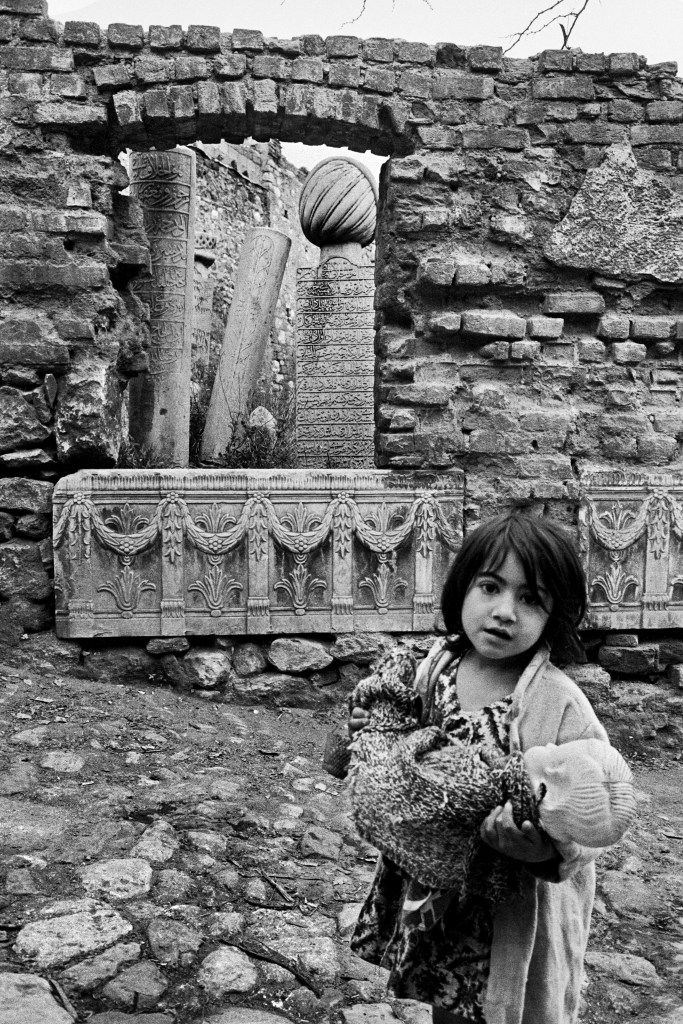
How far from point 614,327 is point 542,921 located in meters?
3.87

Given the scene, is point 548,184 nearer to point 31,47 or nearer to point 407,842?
point 31,47

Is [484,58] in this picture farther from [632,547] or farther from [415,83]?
[632,547]

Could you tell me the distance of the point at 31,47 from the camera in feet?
14.5

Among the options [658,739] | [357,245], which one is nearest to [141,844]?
[658,739]

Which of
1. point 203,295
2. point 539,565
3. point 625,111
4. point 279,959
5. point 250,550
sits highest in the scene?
point 203,295

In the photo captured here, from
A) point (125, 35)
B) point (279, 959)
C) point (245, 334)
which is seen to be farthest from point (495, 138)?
point (279, 959)

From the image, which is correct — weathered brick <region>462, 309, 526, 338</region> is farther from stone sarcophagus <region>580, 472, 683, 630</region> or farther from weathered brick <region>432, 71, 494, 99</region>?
weathered brick <region>432, 71, 494, 99</region>

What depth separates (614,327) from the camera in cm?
479

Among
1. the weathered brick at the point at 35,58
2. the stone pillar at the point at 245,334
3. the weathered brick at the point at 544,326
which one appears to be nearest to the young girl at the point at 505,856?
the weathered brick at the point at 544,326

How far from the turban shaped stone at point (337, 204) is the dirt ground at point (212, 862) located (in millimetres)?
5772

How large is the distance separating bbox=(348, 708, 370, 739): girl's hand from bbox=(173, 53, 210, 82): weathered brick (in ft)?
12.7

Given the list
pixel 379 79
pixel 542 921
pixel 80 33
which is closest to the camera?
pixel 542 921

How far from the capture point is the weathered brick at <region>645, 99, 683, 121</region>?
4.70 meters

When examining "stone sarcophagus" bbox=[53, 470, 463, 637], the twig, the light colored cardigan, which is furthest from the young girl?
"stone sarcophagus" bbox=[53, 470, 463, 637]
